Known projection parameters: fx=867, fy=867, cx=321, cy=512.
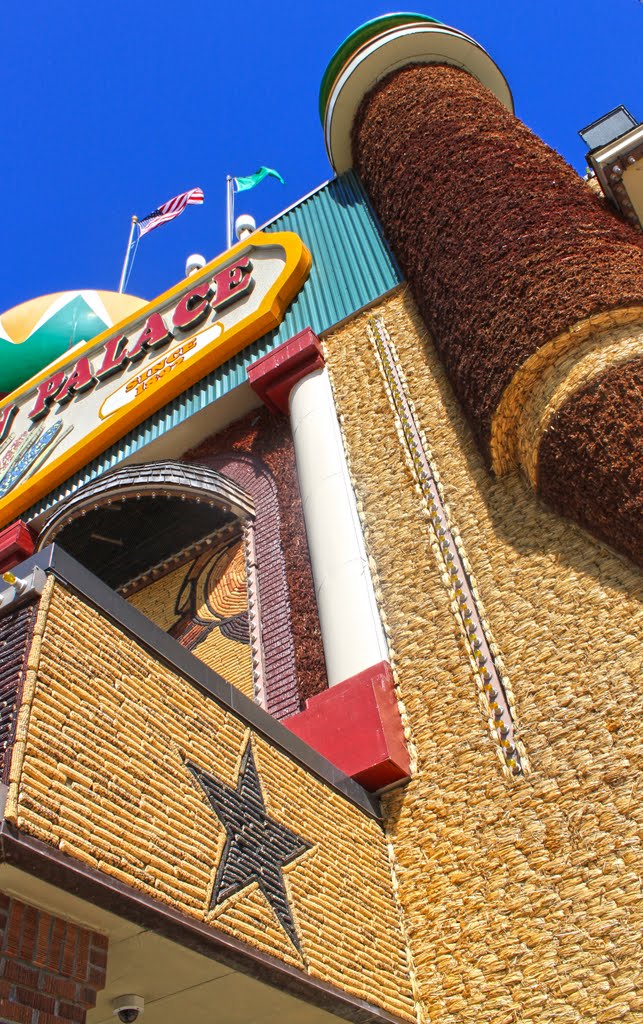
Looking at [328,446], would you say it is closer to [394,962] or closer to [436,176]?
[436,176]

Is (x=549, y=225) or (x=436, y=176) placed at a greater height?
(x=436, y=176)

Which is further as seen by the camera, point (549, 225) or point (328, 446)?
point (328, 446)

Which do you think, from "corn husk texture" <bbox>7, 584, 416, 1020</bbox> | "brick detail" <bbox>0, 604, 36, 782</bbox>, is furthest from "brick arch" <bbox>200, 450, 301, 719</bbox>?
"brick detail" <bbox>0, 604, 36, 782</bbox>

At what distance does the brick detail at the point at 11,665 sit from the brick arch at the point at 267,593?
344cm

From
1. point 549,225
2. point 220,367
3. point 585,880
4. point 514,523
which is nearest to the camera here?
point 585,880

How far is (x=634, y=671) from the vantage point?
5.22 m

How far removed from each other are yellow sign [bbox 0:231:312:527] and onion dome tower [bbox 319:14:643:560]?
1.84m

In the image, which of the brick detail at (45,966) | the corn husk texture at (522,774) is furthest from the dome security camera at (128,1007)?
the corn husk texture at (522,774)

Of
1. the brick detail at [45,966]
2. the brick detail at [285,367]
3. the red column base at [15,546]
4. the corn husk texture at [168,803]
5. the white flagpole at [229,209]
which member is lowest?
the brick detail at [45,966]

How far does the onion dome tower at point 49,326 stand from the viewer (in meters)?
17.1

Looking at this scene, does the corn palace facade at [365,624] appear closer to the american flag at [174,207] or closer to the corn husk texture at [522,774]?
the corn husk texture at [522,774]

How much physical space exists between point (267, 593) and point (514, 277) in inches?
139

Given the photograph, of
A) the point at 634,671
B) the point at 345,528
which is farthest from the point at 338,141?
the point at 634,671

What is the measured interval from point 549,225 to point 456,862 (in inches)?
191
